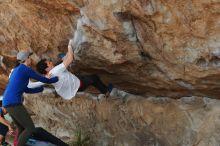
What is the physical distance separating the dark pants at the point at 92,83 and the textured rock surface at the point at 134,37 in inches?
6.3

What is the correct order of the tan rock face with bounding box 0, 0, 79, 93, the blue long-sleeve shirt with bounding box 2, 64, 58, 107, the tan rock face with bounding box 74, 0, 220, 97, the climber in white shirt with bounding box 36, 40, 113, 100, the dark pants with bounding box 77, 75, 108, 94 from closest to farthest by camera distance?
the tan rock face with bounding box 74, 0, 220, 97, the blue long-sleeve shirt with bounding box 2, 64, 58, 107, the climber in white shirt with bounding box 36, 40, 113, 100, the tan rock face with bounding box 0, 0, 79, 93, the dark pants with bounding box 77, 75, 108, 94

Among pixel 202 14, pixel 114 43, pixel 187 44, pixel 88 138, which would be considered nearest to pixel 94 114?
pixel 88 138

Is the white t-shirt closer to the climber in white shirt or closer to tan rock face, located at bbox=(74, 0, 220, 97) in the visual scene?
the climber in white shirt

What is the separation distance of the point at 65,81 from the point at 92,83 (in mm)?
529

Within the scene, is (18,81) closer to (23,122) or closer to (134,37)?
(23,122)

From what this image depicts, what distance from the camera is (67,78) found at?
7.05m

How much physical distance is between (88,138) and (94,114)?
433 millimetres

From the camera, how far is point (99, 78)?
757 cm

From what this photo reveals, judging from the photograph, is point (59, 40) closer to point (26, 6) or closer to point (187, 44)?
point (26, 6)

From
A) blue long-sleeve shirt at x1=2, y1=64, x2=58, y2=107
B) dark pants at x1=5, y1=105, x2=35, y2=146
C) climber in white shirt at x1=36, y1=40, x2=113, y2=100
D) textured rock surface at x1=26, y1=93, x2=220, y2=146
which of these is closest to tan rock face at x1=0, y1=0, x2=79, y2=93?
climber in white shirt at x1=36, y1=40, x2=113, y2=100

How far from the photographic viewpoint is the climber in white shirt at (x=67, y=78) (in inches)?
274

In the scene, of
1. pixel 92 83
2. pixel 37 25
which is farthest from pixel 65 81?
pixel 37 25

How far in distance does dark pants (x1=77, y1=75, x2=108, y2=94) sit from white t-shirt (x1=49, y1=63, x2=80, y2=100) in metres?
0.15

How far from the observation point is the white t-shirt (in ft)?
22.8
